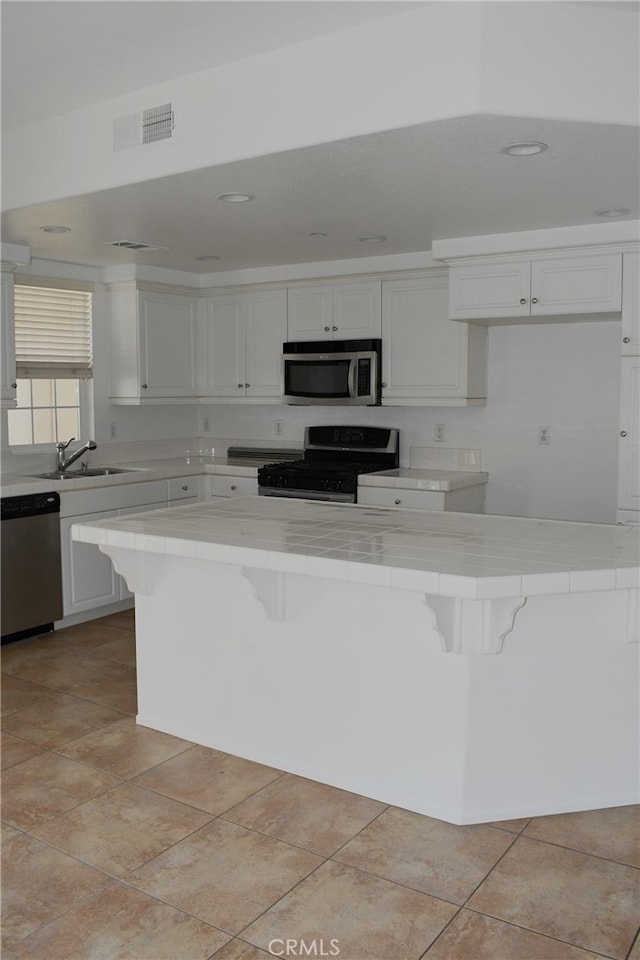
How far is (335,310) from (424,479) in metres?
1.34

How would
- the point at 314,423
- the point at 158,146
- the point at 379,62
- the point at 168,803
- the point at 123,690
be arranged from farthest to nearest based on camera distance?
the point at 314,423 → the point at 123,690 → the point at 158,146 → the point at 168,803 → the point at 379,62

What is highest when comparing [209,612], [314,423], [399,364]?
[399,364]

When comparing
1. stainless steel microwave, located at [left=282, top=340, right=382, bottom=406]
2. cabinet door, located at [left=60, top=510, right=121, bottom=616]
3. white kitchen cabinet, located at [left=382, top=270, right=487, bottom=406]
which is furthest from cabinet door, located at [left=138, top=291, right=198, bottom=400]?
white kitchen cabinet, located at [left=382, top=270, right=487, bottom=406]

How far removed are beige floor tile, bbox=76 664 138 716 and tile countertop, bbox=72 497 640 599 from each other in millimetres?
966

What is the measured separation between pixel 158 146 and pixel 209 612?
1.83 meters

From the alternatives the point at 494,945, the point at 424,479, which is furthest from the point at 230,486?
the point at 494,945

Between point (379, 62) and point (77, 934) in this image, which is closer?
point (77, 934)

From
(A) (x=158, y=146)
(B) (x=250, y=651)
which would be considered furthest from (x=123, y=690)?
(A) (x=158, y=146)

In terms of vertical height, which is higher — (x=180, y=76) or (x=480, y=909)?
(x=180, y=76)

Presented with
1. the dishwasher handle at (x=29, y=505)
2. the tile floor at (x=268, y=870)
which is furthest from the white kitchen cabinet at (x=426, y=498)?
the tile floor at (x=268, y=870)

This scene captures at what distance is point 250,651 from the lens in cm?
316

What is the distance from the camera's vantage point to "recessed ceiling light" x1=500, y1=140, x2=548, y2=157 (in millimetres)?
2756

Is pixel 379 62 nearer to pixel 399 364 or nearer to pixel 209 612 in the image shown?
pixel 209 612

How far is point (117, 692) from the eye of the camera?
3914 millimetres
